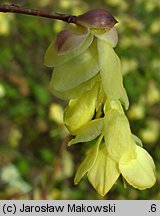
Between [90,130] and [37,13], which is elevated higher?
[37,13]

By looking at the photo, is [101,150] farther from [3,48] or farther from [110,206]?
[3,48]

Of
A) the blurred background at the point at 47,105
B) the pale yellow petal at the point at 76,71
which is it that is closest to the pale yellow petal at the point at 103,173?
the pale yellow petal at the point at 76,71

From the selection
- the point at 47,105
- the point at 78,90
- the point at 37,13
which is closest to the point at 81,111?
the point at 78,90

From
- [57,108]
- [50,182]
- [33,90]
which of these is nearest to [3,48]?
[33,90]

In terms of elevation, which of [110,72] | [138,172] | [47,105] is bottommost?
[47,105]

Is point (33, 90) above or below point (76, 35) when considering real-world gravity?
below

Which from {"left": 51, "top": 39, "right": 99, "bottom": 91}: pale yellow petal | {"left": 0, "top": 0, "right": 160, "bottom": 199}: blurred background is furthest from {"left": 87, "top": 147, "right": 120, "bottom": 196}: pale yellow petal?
{"left": 0, "top": 0, "right": 160, "bottom": 199}: blurred background

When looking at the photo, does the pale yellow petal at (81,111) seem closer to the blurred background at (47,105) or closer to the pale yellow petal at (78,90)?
the pale yellow petal at (78,90)

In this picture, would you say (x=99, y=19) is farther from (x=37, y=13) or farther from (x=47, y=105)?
(x=47, y=105)
